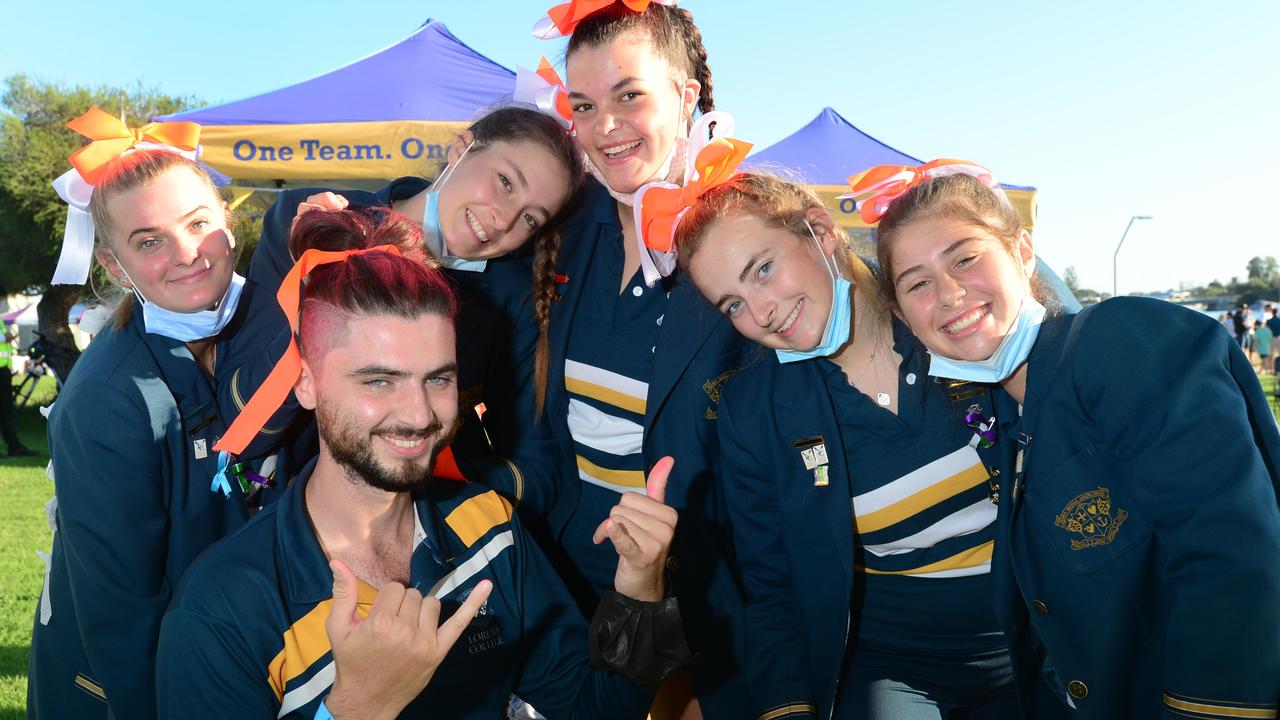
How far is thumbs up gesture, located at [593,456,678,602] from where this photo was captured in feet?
7.40

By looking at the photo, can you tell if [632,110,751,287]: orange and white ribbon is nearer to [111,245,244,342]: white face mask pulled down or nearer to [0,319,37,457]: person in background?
[111,245,244,342]: white face mask pulled down

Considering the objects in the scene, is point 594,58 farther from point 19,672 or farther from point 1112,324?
point 19,672

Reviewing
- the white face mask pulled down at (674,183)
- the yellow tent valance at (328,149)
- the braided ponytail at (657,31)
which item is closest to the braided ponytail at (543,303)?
the white face mask pulled down at (674,183)

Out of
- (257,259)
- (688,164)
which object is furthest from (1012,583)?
(257,259)

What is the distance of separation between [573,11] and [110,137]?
154 centimetres

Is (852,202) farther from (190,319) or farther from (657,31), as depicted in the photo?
(190,319)

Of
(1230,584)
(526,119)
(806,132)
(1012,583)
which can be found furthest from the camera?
(806,132)

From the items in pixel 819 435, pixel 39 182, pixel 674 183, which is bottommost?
pixel 819 435

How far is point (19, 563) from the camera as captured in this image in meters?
7.15

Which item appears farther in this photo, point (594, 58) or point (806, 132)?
point (806, 132)

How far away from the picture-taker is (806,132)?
10.4 metres

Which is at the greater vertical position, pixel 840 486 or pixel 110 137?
pixel 110 137

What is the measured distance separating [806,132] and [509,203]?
7943 mm

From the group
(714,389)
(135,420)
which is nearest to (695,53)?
(714,389)
